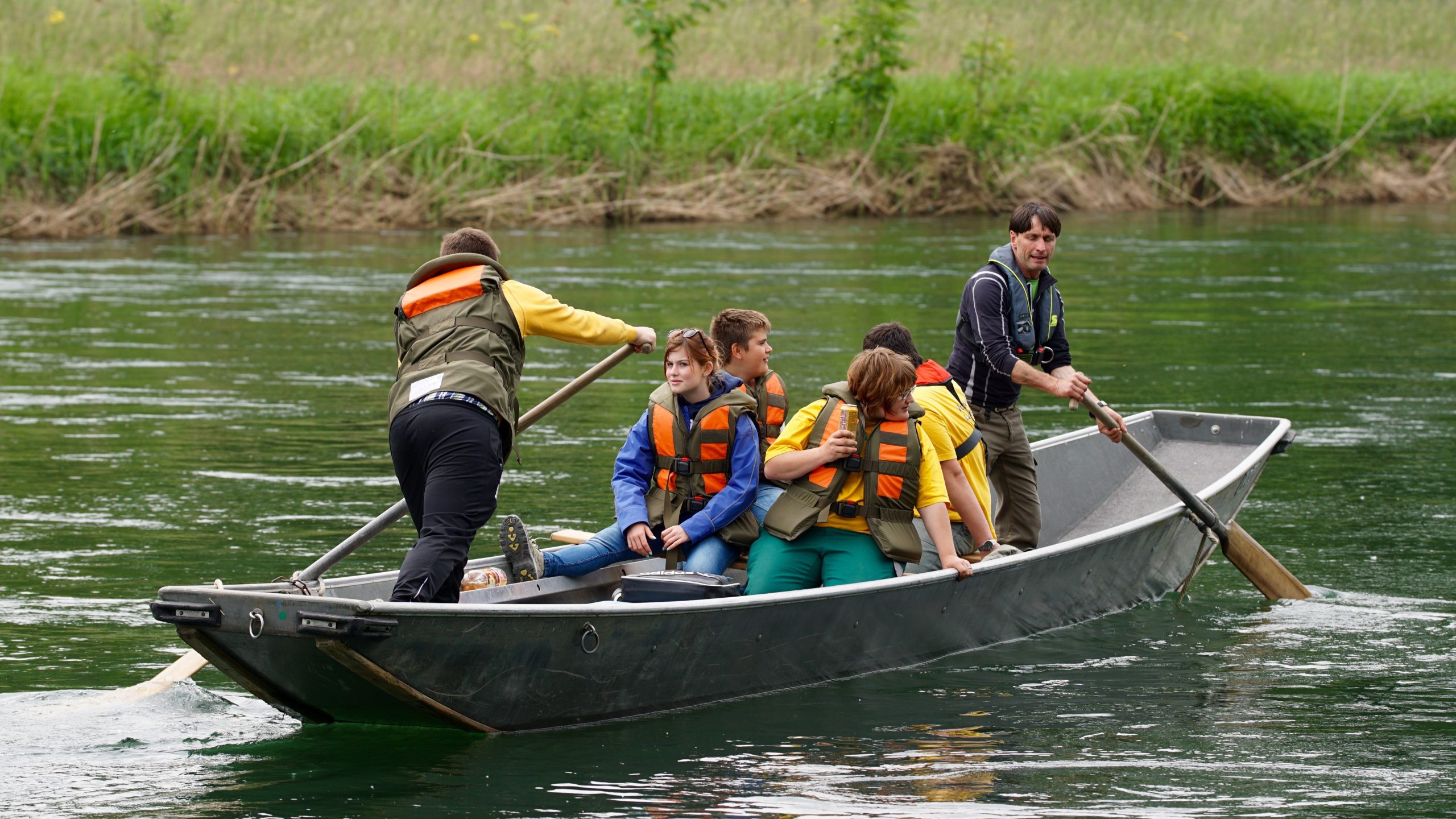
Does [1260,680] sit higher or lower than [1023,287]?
lower

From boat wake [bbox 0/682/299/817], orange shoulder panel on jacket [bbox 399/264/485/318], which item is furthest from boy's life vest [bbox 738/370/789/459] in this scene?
boat wake [bbox 0/682/299/817]

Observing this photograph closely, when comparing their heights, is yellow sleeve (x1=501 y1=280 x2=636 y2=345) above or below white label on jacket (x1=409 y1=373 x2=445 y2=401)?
above

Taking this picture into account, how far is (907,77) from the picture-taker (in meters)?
23.9

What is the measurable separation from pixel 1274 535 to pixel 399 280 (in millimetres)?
9639

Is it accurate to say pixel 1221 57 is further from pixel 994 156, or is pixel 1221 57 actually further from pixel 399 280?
pixel 399 280

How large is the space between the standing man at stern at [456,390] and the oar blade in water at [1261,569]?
264 centimetres

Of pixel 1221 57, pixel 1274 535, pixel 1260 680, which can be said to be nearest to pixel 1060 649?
pixel 1260 680

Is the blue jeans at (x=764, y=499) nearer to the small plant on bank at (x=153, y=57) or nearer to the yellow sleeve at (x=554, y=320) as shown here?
the yellow sleeve at (x=554, y=320)

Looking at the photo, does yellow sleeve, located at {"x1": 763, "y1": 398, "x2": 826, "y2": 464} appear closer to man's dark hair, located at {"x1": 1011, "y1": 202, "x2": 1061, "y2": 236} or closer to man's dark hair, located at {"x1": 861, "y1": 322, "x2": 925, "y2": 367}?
man's dark hair, located at {"x1": 861, "y1": 322, "x2": 925, "y2": 367}

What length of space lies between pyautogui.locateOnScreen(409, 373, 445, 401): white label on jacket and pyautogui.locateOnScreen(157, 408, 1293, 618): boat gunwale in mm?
583

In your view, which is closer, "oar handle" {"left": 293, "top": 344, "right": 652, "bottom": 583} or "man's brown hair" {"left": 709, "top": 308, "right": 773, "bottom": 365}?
"oar handle" {"left": 293, "top": 344, "right": 652, "bottom": 583}

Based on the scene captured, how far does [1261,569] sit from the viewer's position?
6586 millimetres

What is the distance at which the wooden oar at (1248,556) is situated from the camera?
651 centimetres

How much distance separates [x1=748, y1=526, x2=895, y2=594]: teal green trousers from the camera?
5430 millimetres
